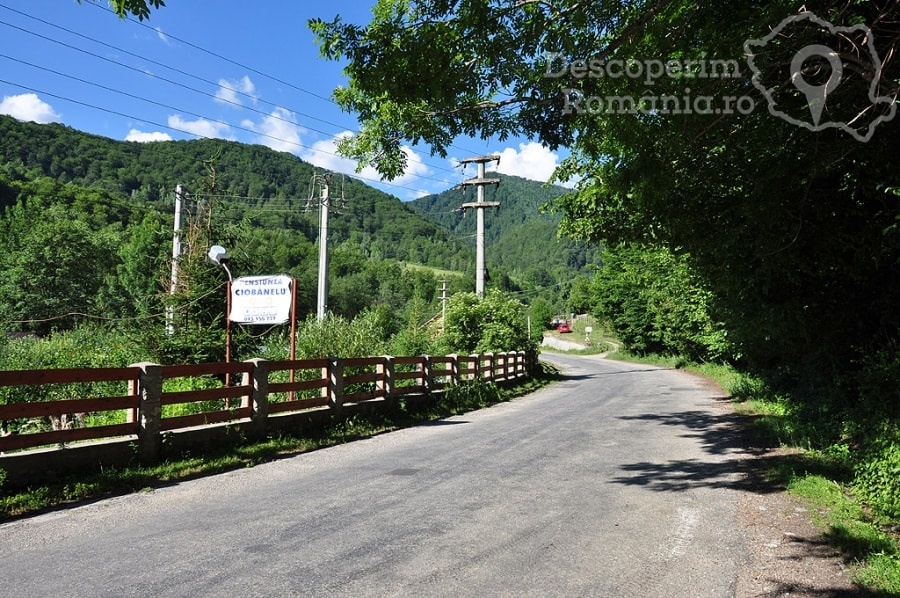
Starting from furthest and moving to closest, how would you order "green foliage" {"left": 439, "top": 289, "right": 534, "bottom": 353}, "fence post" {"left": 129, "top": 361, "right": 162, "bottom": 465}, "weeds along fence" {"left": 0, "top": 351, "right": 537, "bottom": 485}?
"green foliage" {"left": 439, "top": 289, "right": 534, "bottom": 353} < "fence post" {"left": 129, "top": 361, "right": 162, "bottom": 465} < "weeds along fence" {"left": 0, "top": 351, "right": 537, "bottom": 485}

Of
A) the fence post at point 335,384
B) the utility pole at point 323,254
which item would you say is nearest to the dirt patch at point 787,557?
the fence post at point 335,384

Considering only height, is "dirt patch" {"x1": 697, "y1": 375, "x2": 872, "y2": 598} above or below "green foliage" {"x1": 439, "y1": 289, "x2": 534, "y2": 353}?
below

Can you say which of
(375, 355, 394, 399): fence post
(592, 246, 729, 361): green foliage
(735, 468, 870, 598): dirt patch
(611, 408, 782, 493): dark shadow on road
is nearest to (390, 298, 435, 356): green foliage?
(375, 355, 394, 399): fence post

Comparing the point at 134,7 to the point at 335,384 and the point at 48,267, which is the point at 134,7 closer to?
the point at 335,384

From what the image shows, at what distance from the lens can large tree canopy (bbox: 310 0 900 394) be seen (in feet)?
19.0

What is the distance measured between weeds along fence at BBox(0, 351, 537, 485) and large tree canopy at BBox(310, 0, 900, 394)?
3916 mm

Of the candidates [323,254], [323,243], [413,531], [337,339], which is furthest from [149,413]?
[323,243]

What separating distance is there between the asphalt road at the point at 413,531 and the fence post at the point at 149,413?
0.87m

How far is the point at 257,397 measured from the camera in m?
9.23

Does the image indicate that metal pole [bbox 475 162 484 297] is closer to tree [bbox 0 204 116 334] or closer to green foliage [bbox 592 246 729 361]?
green foliage [bbox 592 246 729 361]

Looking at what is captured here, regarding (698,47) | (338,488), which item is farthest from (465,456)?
(698,47)

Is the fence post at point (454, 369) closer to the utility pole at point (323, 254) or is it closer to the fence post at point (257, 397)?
the utility pole at point (323, 254)

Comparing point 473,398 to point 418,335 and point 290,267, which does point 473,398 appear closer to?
point 418,335

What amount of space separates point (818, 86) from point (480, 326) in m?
20.3
